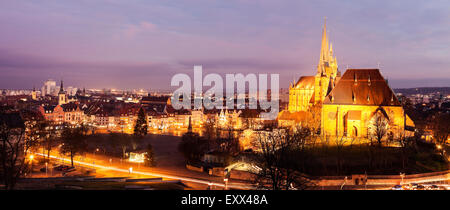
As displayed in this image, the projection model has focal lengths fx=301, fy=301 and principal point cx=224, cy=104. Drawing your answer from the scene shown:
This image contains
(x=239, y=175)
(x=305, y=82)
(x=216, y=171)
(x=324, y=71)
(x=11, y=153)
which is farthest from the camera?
(x=305, y=82)

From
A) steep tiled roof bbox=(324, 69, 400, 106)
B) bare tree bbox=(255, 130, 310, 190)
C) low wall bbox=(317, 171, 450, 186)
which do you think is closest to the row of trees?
bare tree bbox=(255, 130, 310, 190)

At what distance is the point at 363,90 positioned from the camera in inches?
1882

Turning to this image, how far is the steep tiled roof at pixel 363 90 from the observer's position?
46438mm

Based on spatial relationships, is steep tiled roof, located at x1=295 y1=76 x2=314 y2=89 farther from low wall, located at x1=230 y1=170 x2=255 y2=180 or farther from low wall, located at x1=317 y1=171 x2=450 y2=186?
low wall, located at x1=230 y1=170 x2=255 y2=180

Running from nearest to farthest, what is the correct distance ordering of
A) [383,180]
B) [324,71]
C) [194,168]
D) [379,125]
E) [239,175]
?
[383,180]
[239,175]
[194,168]
[379,125]
[324,71]

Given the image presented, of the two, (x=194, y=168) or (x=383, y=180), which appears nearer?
(x=383, y=180)

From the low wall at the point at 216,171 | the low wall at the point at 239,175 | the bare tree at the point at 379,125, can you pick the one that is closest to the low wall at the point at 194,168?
the low wall at the point at 216,171

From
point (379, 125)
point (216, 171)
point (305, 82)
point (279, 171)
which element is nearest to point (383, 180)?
point (279, 171)

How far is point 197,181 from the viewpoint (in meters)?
31.4

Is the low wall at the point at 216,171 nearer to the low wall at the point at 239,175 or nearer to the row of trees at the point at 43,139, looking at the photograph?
the low wall at the point at 239,175

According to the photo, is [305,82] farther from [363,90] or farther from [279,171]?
[279,171]

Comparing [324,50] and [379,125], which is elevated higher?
[324,50]
